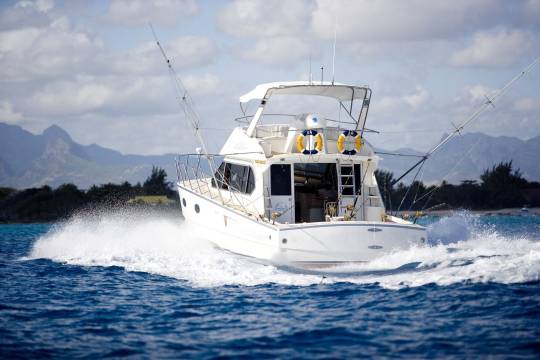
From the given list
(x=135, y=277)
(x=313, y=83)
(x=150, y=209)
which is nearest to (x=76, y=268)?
(x=135, y=277)

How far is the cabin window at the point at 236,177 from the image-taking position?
59.2 feet

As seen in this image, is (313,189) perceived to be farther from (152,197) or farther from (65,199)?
(65,199)

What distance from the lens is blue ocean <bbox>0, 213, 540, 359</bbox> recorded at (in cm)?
940

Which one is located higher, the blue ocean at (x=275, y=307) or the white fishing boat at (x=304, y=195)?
the white fishing boat at (x=304, y=195)

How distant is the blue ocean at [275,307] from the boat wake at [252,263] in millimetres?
43

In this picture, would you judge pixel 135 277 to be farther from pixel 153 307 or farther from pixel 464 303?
pixel 464 303

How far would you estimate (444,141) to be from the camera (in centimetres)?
1684

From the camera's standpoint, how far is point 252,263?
16125 mm

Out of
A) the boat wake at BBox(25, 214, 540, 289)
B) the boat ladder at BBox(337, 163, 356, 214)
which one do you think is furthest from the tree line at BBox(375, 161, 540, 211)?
the boat ladder at BBox(337, 163, 356, 214)

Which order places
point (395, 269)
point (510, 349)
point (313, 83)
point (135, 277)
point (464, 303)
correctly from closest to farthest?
point (510, 349) < point (464, 303) < point (395, 269) < point (135, 277) < point (313, 83)

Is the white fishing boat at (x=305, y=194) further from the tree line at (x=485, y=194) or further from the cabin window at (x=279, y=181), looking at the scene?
the tree line at (x=485, y=194)

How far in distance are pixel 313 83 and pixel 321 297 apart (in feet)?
23.6

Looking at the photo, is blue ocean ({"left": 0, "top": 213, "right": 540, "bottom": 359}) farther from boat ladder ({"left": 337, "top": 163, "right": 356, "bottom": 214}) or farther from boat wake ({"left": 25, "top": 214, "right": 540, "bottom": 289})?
boat ladder ({"left": 337, "top": 163, "right": 356, "bottom": 214})

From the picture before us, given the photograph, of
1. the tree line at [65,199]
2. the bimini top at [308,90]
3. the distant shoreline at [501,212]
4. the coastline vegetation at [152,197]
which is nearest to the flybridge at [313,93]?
the bimini top at [308,90]
